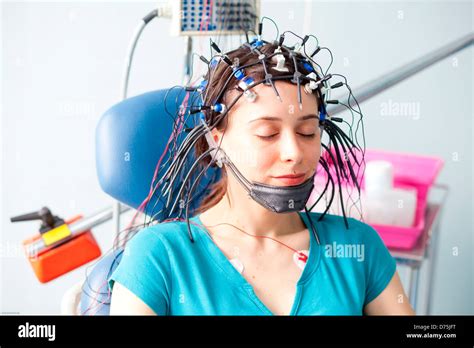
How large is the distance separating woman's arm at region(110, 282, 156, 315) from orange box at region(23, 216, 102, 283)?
0.63 metres

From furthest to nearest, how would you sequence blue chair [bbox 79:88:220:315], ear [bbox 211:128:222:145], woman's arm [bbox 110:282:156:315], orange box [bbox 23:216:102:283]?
orange box [bbox 23:216:102:283] → blue chair [bbox 79:88:220:315] → ear [bbox 211:128:222:145] → woman's arm [bbox 110:282:156:315]

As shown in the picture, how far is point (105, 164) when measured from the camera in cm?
163

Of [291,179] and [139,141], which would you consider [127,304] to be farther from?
[139,141]

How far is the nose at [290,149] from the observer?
1.24m

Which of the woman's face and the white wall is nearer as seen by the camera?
the woman's face

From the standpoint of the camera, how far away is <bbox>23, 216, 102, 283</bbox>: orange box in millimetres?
1839

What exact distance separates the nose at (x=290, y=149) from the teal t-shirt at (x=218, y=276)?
0.22 metres

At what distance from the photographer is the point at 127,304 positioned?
48.9 inches

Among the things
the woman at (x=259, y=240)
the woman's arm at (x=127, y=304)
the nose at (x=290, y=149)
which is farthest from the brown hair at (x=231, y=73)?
the woman's arm at (x=127, y=304)

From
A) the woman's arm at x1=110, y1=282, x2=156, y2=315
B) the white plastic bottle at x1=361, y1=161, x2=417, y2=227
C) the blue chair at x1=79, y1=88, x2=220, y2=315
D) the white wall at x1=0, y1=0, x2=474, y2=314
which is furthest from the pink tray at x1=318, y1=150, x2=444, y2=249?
the woman's arm at x1=110, y1=282, x2=156, y2=315

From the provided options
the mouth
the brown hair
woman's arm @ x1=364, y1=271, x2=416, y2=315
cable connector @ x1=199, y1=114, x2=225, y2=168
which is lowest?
woman's arm @ x1=364, y1=271, x2=416, y2=315

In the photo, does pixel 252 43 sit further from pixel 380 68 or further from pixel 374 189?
pixel 380 68

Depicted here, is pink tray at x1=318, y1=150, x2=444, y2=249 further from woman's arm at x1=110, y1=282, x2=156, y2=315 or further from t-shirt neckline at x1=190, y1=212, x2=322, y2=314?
woman's arm at x1=110, y1=282, x2=156, y2=315
